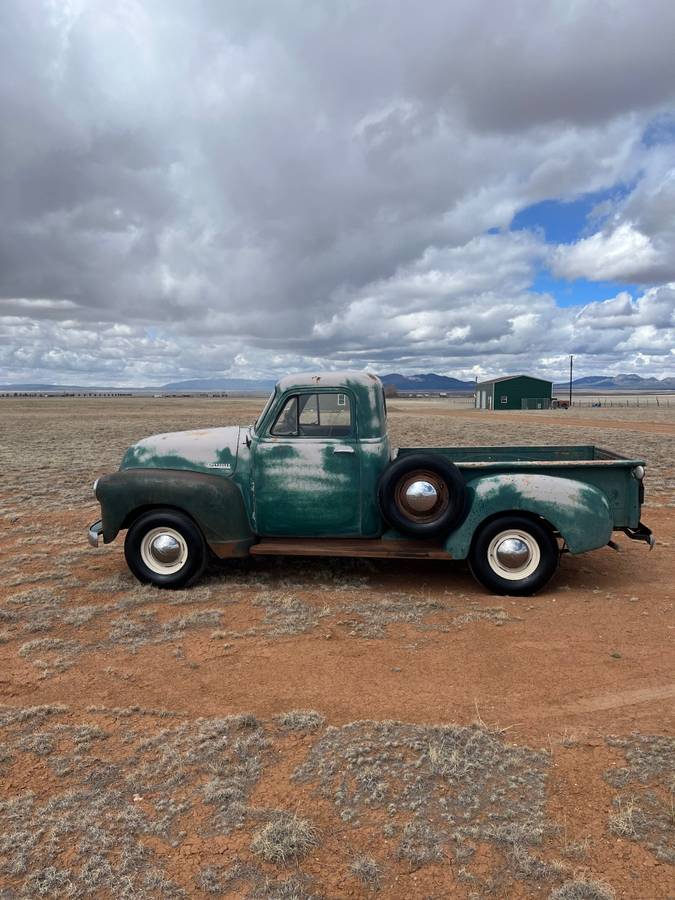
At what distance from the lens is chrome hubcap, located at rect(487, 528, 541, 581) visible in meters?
5.98

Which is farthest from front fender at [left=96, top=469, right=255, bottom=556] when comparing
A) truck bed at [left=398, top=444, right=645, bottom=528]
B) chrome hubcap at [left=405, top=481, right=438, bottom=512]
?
truck bed at [left=398, top=444, right=645, bottom=528]

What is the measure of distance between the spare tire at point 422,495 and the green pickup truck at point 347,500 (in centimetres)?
1

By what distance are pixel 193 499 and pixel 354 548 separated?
1806 millimetres

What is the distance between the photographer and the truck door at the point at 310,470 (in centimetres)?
609

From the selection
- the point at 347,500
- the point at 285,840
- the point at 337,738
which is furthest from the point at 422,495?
the point at 285,840

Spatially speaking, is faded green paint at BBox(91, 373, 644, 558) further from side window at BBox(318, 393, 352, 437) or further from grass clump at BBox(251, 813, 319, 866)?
grass clump at BBox(251, 813, 319, 866)

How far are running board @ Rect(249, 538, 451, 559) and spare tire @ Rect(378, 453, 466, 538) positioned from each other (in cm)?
24

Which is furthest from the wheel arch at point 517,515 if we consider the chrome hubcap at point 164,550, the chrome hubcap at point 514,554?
the chrome hubcap at point 164,550

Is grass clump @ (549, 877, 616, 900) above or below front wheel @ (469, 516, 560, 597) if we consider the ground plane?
below

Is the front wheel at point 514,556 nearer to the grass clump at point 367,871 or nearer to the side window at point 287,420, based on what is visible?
the side window at point 287,420

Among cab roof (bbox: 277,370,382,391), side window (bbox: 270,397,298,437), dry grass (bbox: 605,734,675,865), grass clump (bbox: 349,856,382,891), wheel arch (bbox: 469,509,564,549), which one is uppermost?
cab roof (bbox: 277,370,382,391)

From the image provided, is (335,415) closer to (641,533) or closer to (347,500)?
(347,500)

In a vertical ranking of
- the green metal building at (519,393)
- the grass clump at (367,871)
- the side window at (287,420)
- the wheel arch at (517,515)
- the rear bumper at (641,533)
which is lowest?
the grass clump at (367,871)

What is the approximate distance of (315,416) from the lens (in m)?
6.23
